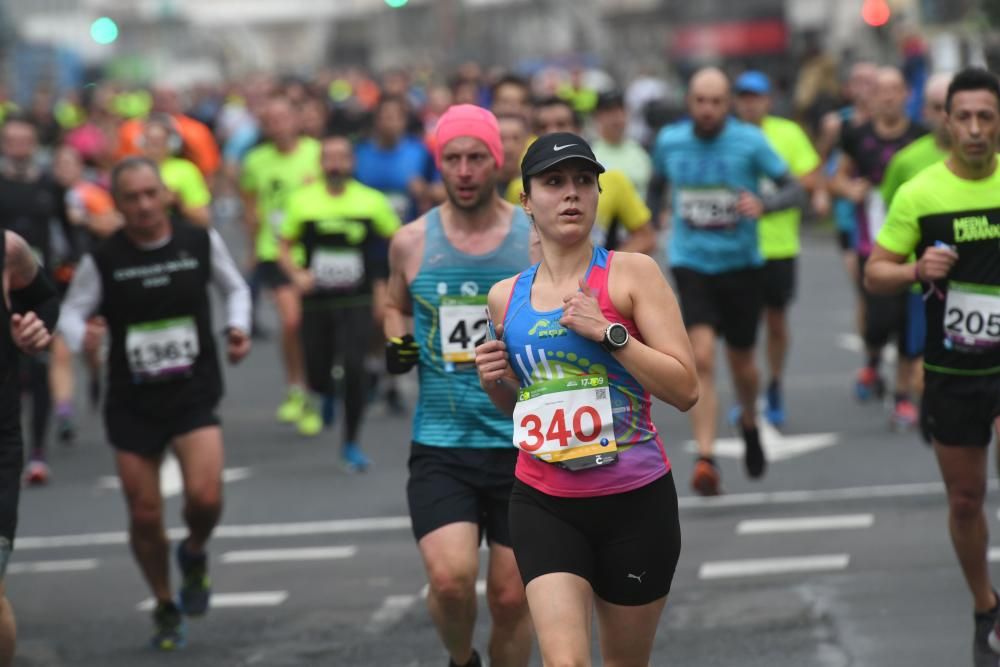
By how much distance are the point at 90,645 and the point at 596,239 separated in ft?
→ 12.2

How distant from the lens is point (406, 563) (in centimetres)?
979

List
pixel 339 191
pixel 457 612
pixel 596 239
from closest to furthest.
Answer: pixel 457 612 < pixel 596 239 < pixel 339 191

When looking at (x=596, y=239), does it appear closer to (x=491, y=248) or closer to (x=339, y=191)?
(x=339, y=191)

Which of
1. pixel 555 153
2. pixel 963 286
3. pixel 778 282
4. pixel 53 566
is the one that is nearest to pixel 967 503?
pixel 963 286

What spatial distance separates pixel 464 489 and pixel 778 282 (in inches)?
278

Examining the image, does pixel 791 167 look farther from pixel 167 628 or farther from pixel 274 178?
pixel 167 628

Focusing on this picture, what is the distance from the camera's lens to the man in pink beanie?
6633mm

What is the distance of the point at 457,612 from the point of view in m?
Result: 6.66

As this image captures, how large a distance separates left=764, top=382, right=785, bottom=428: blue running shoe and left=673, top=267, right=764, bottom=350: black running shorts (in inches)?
98.5

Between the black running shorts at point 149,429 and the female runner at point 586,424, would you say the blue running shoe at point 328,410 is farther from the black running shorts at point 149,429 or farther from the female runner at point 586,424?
the female runner at point 586,424

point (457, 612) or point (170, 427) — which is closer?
point (457, 612)

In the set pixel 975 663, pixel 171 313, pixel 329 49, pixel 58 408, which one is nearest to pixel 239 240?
pixel 58 408

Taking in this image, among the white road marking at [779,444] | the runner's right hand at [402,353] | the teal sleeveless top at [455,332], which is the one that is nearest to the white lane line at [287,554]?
the white road marking at [779,444]

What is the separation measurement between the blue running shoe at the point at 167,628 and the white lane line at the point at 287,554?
1656mm
